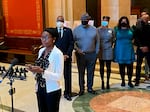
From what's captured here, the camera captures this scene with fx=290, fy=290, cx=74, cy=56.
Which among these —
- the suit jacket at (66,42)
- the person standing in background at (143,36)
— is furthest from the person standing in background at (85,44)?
the person standing in background at (143,36)

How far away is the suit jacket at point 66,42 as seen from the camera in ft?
16.6

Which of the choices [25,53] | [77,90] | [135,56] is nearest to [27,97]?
[77,90]

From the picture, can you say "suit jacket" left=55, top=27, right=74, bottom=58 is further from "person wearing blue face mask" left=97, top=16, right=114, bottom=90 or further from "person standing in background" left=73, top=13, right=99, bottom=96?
"person wearing blue face mask" left=97, top=16, right=114, bottom=90

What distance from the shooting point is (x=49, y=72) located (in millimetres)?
2857

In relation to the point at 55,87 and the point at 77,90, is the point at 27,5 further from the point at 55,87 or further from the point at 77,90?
the point at 55,87

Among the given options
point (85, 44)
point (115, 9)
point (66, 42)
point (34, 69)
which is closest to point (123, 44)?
point (85, 44)

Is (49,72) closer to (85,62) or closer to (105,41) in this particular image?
(85,62)

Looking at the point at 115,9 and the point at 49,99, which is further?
the point at 115,9

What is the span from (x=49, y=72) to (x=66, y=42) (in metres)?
2.28

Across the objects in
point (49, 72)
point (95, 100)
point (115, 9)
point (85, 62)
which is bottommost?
point (95, 100)

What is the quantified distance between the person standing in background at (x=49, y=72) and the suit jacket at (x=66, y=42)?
2.06 m

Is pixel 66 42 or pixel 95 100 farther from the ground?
pixel 66 42

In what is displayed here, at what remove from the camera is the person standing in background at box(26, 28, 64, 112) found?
114 inches

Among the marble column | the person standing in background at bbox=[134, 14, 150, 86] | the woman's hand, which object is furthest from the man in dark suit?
the marble column
